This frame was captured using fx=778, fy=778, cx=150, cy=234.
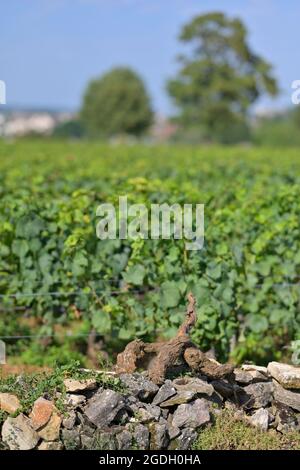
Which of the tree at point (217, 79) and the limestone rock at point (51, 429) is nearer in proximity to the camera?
the limestone rock at point (51, 429)

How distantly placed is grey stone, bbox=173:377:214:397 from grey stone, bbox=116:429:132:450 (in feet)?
1.60

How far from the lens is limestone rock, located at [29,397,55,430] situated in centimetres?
465

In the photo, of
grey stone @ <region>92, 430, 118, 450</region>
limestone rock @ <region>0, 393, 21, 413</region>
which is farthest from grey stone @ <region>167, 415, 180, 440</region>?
limestone rock @ <region>0, 393, 21, 413</region>

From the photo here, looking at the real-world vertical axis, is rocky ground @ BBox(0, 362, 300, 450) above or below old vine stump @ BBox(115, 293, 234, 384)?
below

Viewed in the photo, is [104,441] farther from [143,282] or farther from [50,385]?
[143,282]

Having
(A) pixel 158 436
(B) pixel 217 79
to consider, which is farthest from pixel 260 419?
(B) pixel 217 79

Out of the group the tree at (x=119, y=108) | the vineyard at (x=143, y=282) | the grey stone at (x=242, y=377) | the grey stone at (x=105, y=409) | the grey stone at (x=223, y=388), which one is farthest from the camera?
the tree at (x=119, y=108)

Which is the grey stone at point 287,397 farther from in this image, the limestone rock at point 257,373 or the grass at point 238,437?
the grass at point 238,437

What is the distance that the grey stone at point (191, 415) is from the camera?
4.84 m

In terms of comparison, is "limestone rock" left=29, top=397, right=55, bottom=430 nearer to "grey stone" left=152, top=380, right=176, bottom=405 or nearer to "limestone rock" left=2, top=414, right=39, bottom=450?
"limestone rock" left=2, top=414, right=39, bottom=450

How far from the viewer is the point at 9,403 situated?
15.6 feet

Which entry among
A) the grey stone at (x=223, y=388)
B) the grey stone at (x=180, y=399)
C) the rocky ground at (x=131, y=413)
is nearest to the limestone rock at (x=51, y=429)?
the rocky ground at (x=131, y=413)

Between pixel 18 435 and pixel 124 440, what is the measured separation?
2.07 feet

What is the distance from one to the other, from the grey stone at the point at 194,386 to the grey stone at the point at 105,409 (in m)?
0.47
